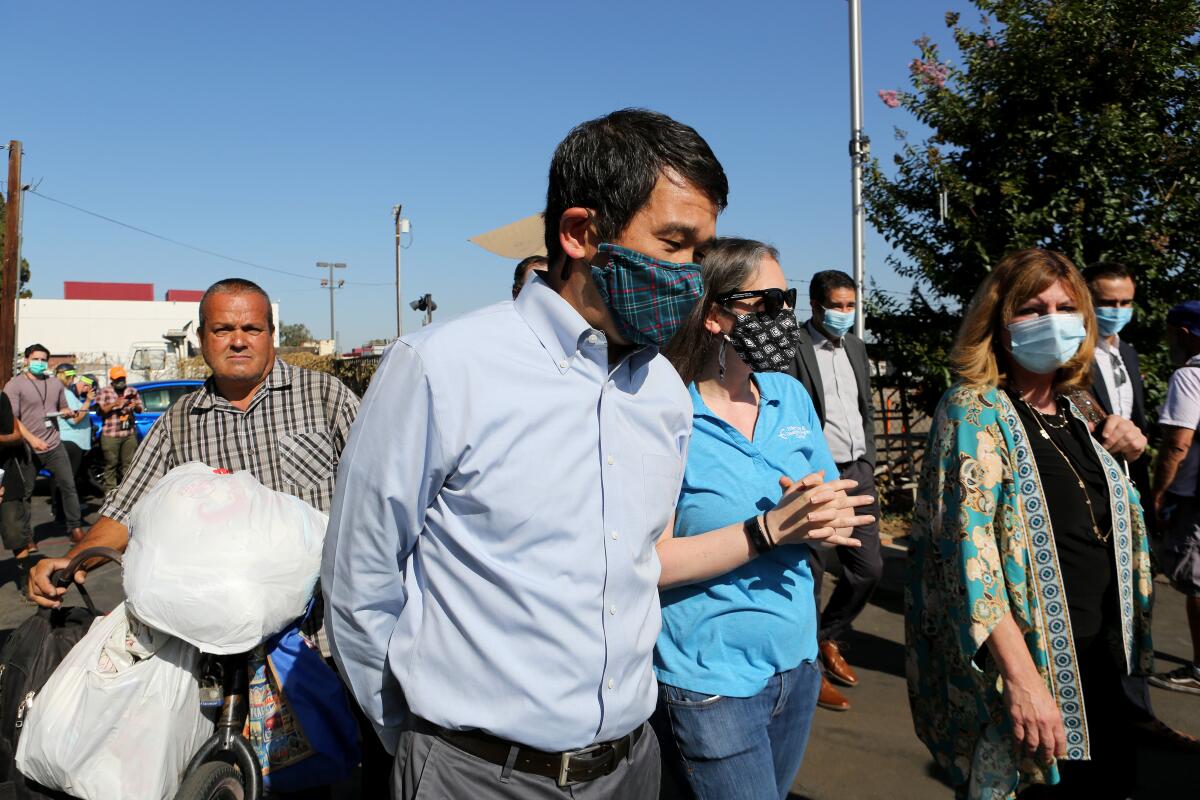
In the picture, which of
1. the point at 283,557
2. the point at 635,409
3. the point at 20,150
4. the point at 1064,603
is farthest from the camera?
the point at 20,150

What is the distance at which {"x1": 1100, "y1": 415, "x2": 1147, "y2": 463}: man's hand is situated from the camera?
2693 mm

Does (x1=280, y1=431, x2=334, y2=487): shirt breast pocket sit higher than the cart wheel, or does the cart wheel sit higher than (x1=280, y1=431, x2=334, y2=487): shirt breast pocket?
(x1=280, y1=431, x2=334, y2=487): shirt breast pocket

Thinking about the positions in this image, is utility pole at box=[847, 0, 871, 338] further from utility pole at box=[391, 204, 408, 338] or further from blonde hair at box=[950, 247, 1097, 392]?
utility pole at box=[391, 204, 408, 338]

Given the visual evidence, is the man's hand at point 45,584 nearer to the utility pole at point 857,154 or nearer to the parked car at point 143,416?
the utility pole at point 857,154

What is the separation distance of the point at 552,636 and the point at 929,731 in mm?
1487

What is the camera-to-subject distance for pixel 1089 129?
721 centimetres

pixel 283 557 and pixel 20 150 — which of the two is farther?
pixel 20 150

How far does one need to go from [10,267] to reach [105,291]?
73.2 m

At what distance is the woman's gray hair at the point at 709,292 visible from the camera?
8.27ft

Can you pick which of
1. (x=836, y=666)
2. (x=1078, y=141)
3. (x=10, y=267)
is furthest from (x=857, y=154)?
(x=10, y=267)

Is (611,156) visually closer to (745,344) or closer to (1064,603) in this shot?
(745,344)

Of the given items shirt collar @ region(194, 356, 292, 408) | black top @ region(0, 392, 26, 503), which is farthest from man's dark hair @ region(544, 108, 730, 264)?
black top @ region(0, 392, 26, 503)

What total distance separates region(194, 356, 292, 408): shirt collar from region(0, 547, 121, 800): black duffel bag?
66 cm

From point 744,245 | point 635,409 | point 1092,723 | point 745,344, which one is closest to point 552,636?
point 635,409
